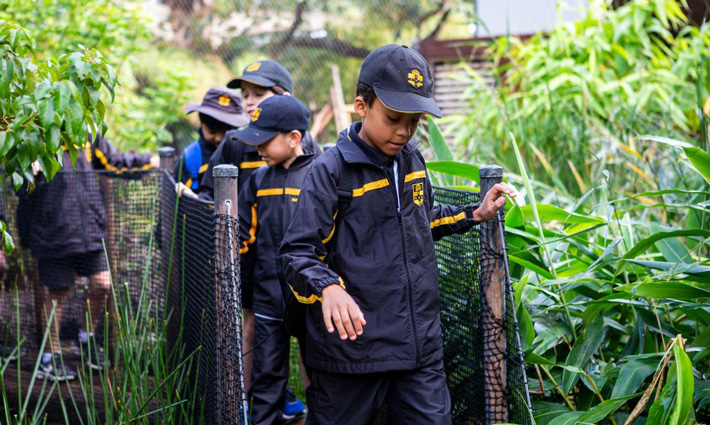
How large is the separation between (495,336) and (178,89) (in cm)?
553

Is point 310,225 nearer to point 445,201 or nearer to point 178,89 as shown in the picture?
point 445,201

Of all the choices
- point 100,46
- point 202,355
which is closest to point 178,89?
point 100,46

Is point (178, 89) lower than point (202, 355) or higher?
higher

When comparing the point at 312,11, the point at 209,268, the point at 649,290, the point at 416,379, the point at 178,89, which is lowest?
the point at 416,379

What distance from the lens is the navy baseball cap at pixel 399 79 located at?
2.27 meters

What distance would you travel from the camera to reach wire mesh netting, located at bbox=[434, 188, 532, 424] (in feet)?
8.48

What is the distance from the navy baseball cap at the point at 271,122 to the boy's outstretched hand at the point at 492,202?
3.24 ft

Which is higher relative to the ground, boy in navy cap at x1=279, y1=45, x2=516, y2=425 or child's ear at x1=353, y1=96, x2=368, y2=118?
child's ear at x1=353, y1=96, x2=368, y2=118

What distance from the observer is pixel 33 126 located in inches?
76.0

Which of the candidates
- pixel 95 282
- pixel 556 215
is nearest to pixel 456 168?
pixel 556 215

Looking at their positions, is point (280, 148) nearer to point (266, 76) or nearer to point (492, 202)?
point (266, 76)

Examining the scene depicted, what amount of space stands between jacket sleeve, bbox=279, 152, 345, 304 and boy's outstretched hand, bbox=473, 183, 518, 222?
471mm

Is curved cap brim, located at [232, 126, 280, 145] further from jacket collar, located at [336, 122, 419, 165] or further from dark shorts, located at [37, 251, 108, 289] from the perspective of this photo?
dark shorts, located at [37, 251, 108, 289]

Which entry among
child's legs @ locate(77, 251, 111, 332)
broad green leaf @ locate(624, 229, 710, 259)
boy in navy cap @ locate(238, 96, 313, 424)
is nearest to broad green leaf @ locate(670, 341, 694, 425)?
broad green leaf @ locate(624, 229, 710, 259)
